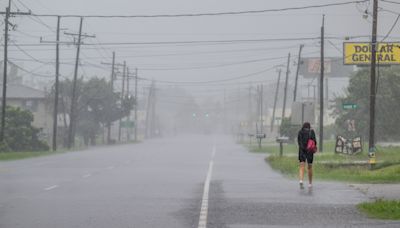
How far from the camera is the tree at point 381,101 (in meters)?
67.0

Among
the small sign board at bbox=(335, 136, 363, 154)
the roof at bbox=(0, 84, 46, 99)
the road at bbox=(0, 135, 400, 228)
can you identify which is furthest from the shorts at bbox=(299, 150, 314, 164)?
the roof at bbox=(0, 84, 46, 99)

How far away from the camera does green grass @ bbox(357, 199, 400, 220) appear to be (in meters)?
14.8

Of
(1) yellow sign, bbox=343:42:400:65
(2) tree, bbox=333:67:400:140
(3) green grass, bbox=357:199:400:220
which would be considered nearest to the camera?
(3) green grass, bbox=357:199:400:220

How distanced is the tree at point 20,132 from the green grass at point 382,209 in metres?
51.9

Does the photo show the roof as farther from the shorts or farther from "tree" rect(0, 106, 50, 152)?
the shorts

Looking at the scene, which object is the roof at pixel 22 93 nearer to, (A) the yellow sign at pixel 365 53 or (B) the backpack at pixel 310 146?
(A) the yellow sign at pixel 365 53

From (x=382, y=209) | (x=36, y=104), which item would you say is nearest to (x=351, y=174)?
(x=382, y=209)

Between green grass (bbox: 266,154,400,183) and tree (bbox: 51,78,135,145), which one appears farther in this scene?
tree (bbox: 51,78,135,145)

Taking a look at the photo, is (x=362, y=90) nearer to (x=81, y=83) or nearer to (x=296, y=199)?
(x=81, y=83)

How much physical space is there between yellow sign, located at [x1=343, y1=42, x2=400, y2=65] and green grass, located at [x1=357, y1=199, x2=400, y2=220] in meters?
40.2

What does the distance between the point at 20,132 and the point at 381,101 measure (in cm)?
3006

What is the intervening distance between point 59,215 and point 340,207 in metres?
5.75

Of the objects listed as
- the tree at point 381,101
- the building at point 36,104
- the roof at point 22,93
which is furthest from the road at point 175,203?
the roof at point 22,93

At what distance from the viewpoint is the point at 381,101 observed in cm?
6712
